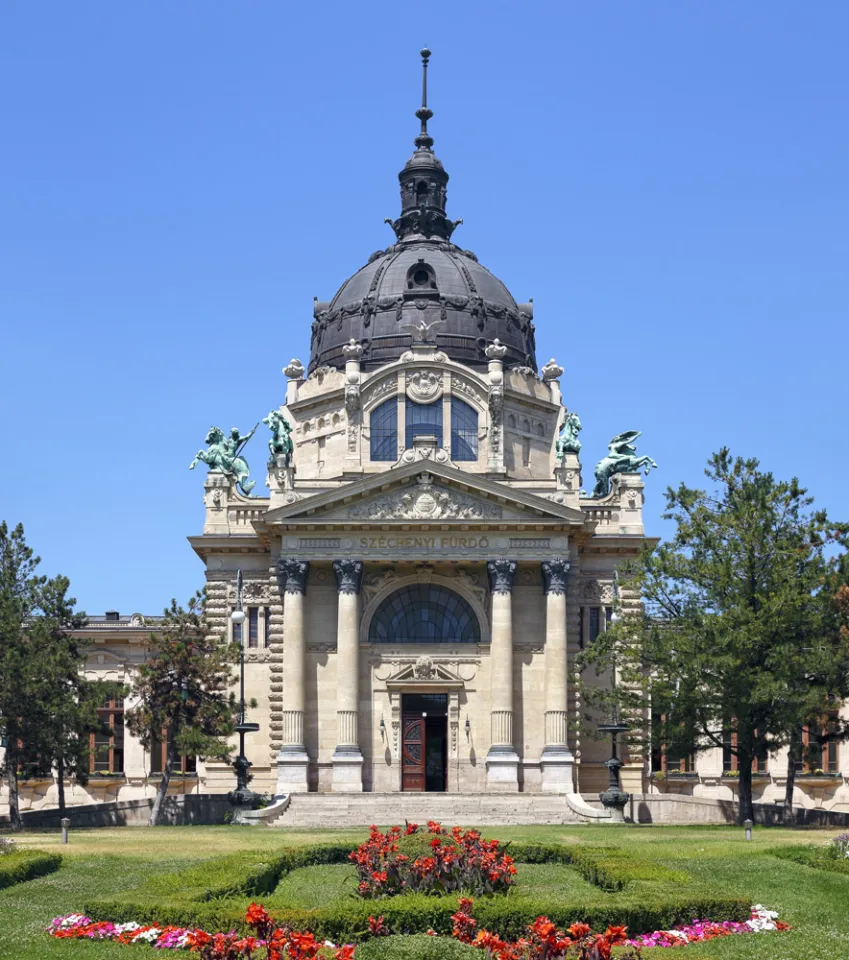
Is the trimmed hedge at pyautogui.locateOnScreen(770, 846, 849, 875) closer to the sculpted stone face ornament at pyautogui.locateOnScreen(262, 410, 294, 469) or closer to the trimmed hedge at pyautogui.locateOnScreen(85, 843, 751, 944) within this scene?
the trimmed hedge at pyautogui.locateOnScreen(85, 843, 751, 944)

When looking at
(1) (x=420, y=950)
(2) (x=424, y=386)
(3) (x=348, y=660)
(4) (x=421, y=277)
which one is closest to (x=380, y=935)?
(1) (x=420, y=950)

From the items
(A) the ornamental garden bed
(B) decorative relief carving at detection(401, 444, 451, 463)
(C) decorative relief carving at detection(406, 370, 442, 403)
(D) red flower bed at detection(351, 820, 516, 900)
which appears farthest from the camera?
(C) decorative relief carving at detection(406, 370, 442, 403)

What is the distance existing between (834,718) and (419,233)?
1609 inches

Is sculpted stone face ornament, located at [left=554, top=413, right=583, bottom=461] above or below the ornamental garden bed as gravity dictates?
above

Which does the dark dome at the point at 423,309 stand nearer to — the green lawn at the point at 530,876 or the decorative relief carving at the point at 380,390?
the decorative relief carving at the point at 380,390

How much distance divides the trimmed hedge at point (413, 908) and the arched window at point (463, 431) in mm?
48141

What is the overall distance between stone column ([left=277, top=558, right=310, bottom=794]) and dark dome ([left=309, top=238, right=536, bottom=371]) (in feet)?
48.6

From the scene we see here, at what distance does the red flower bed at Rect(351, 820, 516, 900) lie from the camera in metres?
31.1

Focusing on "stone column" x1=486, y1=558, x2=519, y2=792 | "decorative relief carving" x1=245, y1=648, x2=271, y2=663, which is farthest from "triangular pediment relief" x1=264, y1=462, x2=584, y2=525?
"decorative relief carving" x1=245, y1=648, x2=271, y2=663

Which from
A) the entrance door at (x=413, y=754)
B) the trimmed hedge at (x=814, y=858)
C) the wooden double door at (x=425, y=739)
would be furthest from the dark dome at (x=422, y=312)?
the trimmed hedge at (x=814, y=858)

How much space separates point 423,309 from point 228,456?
1316cm

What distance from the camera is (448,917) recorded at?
28328mm

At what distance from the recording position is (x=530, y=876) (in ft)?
121

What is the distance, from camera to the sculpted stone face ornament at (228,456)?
79.2m
